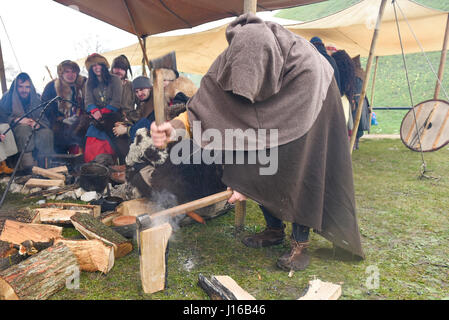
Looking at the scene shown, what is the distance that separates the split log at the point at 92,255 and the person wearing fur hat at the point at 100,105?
2.85 meters

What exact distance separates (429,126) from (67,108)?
23.5 ft

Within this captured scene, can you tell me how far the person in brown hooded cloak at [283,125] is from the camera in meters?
1.64

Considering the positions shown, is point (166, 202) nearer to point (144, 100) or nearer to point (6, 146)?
point (144, 100)

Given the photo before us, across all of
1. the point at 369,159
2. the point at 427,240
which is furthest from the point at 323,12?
the point at 427,240

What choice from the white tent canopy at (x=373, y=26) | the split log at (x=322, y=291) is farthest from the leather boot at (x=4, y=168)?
the white tent canopy at (x=373, y=26)

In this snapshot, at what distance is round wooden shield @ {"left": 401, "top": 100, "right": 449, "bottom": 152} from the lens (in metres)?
5.27

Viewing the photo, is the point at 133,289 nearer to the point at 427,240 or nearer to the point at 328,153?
the point at 328,153

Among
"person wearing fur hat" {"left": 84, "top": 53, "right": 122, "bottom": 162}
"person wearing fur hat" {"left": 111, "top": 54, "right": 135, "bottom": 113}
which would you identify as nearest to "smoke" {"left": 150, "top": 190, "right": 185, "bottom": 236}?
"person wearing fur hat" {"left": 84, "top": 53, "right": 122, "bottom": 162}

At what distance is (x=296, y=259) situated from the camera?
2.11m

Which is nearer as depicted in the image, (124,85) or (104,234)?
(104,234)

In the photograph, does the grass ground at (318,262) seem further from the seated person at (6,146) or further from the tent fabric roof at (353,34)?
the tent fabric roof at (353,34)

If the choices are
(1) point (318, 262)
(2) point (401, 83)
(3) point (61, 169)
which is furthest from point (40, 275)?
(2) point (401, 83)

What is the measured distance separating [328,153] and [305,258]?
0.81 m

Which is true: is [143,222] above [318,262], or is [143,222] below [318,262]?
above
